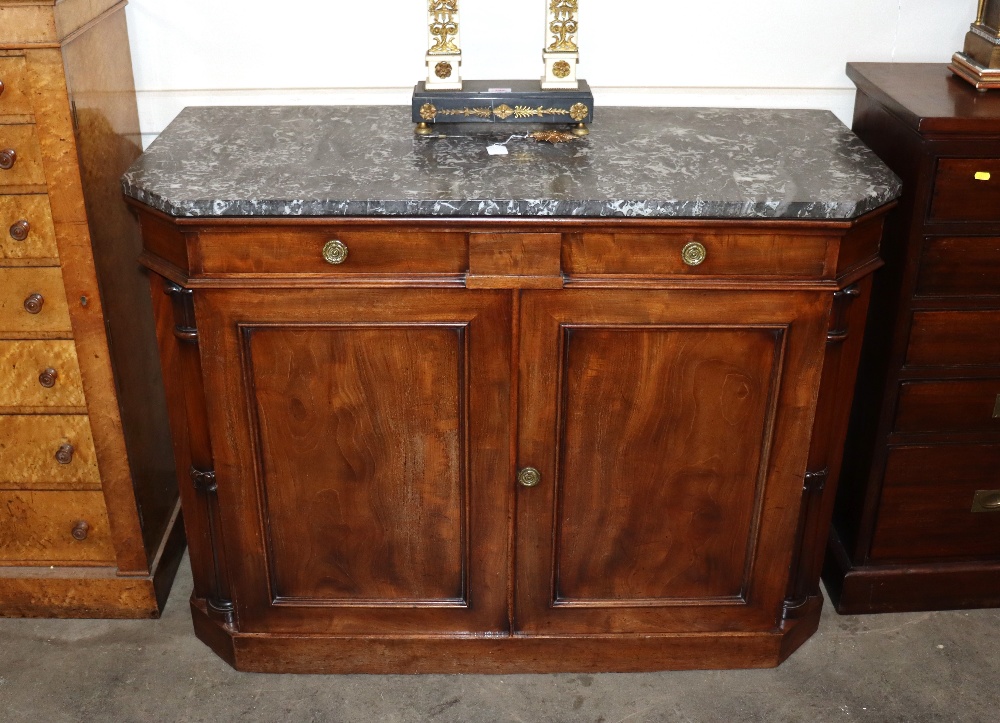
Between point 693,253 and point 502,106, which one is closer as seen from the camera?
point 693,253

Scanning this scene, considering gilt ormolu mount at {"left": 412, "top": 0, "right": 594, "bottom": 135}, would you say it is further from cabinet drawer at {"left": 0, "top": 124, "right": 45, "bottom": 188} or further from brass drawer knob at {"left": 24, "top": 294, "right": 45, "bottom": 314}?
brass drawer knob at {"left": 24, "top": 294, "right": 45, "bottom": 314}

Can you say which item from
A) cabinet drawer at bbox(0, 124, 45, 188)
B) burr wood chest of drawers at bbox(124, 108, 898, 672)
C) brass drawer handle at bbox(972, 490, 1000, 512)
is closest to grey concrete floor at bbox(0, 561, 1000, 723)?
burr wood chest of drawers at bbox(124, 108, 898, 672)

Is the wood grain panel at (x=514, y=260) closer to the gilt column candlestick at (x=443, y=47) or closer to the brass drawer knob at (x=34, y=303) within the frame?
the gilt column candlestick at (x=443, y=47)

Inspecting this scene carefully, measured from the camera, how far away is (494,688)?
219 cm

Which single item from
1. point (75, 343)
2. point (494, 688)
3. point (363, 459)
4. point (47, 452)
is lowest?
point (494, 688)

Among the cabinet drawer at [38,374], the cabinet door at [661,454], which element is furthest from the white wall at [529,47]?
the cabinet door at [661,454]

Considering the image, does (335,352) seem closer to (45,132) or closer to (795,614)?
(45,132)

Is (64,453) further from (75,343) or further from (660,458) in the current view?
(660,458)

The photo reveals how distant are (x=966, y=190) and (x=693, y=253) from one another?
581mm

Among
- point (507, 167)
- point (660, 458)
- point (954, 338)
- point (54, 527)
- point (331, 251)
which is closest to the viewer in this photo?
point (331, 251)

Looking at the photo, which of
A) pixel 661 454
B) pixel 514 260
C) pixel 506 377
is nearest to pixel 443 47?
pixel 514 260

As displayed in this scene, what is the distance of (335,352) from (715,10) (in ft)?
3.74

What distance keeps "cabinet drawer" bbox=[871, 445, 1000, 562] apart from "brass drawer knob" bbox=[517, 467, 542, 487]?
0.79 metres

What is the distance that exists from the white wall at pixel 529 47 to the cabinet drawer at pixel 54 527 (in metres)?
0.84
